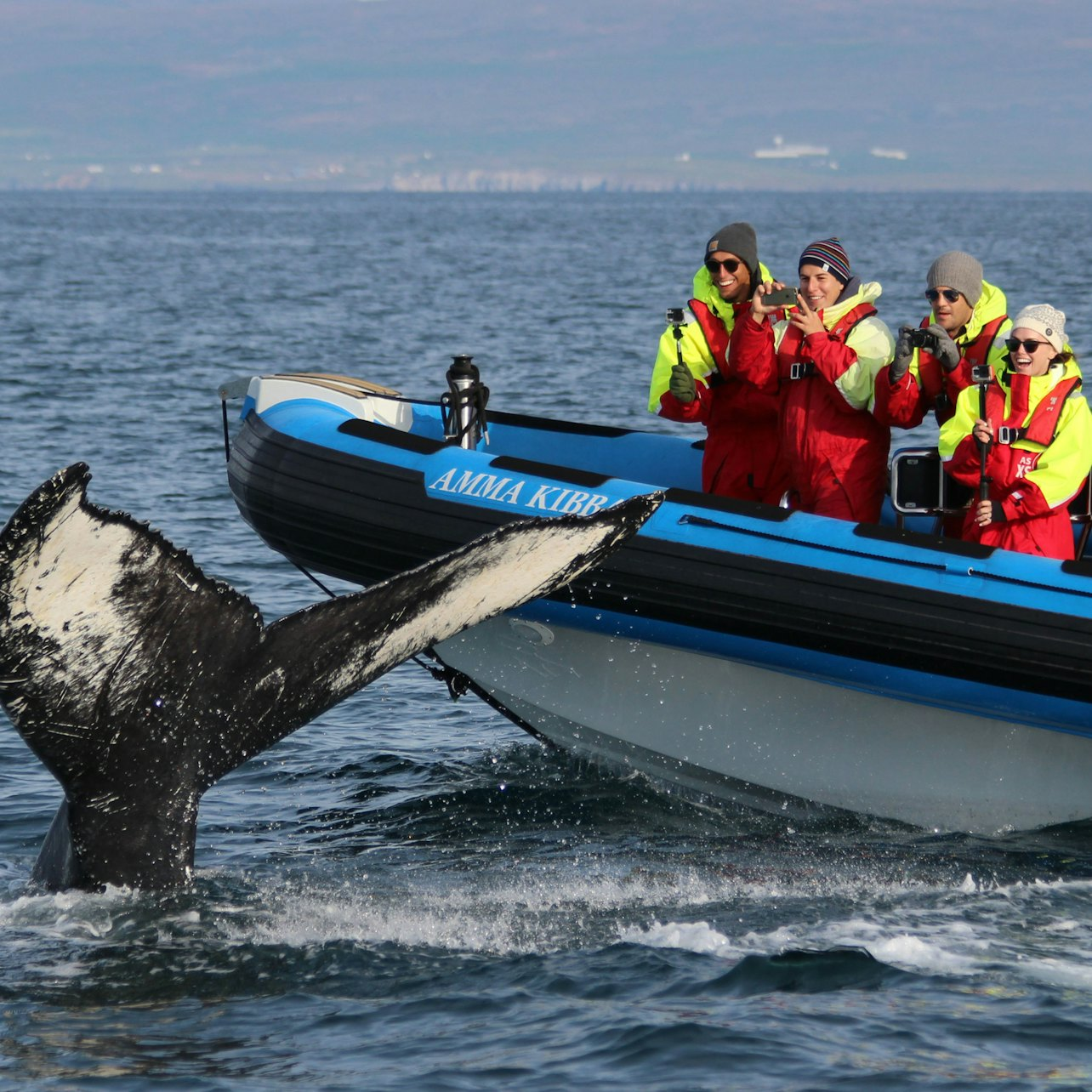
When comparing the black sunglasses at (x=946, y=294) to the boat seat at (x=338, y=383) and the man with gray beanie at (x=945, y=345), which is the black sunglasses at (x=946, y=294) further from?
the boat seat at (x=338, y=383)

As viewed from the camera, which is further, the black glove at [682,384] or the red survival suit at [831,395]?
the black glove at [682,384]

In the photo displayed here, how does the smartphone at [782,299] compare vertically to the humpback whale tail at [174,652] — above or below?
above

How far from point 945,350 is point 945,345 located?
21 millimetres

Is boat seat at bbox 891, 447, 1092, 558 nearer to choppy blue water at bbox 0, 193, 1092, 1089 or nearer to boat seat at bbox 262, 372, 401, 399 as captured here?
choppy blue water at bbox 0, 193, 1092, 1089

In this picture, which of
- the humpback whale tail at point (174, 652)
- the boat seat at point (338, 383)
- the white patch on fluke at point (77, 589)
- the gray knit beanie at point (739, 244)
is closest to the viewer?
the white patch on fluke at point (77, 589)

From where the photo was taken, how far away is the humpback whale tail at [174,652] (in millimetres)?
4602

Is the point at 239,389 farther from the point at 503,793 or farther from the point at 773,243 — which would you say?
the point at 773,243

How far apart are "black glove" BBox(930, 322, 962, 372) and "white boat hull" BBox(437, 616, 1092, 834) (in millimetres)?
1268

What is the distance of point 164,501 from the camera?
12859 mm

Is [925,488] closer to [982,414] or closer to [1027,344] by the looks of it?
[982,414]

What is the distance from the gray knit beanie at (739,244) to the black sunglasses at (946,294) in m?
0.74

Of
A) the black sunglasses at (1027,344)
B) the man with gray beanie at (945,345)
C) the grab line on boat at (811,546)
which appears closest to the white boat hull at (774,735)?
the grab line on boat at (811,546)

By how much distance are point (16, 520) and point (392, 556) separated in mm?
2602

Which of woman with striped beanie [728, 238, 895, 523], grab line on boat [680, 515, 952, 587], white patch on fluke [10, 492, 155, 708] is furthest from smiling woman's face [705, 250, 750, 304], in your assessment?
white patch on fluke [10, 492, 155, 708]
